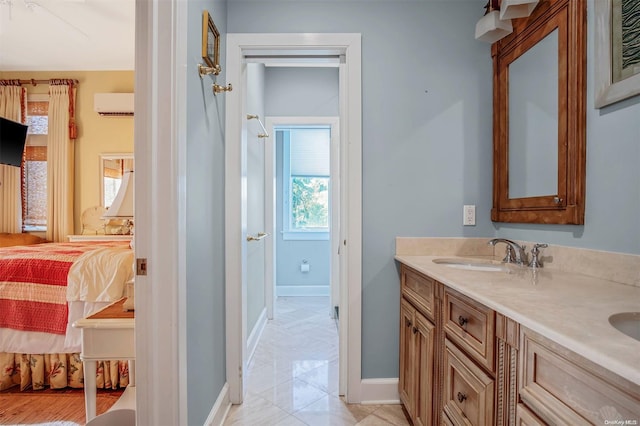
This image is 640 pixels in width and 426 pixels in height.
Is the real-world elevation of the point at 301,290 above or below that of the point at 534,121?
below

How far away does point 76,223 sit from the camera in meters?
3.77

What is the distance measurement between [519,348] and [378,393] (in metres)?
1.30

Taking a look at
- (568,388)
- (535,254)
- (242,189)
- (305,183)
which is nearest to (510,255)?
(535,254)

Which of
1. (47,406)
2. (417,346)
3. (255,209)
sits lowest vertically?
(47,406)

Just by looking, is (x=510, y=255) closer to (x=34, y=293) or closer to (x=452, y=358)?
(x=452, y=358)

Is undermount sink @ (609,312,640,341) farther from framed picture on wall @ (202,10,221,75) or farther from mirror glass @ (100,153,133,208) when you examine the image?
mirror glass @ (100,153,133,208)

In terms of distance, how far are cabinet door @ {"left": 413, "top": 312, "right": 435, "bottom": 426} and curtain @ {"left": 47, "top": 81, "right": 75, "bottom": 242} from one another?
13.6ft

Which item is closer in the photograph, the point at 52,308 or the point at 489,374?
the point at 489,374

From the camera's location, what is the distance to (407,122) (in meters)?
1.89

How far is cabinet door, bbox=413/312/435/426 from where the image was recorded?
136 cm

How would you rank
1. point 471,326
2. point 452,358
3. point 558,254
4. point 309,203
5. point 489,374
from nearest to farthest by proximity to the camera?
point 489,374, point 471,326, point 452,358, point 558,254, point 309,203

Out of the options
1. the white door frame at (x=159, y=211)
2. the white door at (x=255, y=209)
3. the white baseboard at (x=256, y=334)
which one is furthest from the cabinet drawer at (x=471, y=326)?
the white baseboard at (x=256, y=334)

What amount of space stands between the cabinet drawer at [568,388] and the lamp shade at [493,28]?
155cm

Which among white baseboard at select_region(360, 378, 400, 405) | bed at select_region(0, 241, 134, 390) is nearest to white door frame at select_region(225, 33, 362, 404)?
white baseboard at select_region(360, 378, 400, 405)
